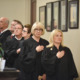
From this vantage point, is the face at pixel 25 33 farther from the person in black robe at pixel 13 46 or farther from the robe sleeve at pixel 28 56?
the robe sleeve at pixel 28 56

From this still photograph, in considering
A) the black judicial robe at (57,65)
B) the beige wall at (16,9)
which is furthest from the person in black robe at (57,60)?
the beige wall at (16,9)

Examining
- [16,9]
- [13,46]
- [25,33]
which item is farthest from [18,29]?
[16,9]

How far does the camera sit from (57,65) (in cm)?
426

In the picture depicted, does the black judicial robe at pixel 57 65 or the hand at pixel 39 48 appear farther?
the hand at pixel 39 48

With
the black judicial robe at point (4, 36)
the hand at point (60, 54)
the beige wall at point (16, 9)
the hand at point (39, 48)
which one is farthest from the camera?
the beige wall at point (16, 9)

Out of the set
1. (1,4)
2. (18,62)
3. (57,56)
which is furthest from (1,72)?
(1,4)

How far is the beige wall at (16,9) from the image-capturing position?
29.7 feet

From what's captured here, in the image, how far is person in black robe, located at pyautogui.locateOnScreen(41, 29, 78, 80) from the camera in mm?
4230

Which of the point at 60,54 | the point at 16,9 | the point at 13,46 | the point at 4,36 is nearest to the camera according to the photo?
→ the point at 60,54

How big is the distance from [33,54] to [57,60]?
0.39 meters

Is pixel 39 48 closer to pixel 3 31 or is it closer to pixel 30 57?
pixel 30 57

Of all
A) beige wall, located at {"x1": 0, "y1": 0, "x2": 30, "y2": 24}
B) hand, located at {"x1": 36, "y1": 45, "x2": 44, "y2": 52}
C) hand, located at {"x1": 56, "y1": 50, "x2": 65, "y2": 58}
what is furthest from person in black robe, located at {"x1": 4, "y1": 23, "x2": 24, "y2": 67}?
beige wall, located at {"x1": 0, "y1": 0, "x2": 30, "y2": 24}

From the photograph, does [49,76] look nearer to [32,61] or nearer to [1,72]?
[32,61]

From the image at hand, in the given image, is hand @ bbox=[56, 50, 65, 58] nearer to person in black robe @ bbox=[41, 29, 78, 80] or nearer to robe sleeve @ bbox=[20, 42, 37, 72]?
person in black robe @ bbox=[41, 29, 78, 80]
